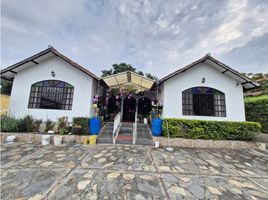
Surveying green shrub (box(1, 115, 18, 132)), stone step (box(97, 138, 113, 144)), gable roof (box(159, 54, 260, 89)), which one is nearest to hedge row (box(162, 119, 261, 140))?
gable roof (box(159, 54, 260, 89))

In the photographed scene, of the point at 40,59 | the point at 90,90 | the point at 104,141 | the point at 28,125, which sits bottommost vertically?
the point at 104,141

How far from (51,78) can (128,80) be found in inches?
217

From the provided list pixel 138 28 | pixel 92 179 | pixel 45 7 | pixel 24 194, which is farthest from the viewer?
pixel 138 28

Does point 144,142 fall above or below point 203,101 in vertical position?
below

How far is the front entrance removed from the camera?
11.9 m

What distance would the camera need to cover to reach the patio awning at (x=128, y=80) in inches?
283

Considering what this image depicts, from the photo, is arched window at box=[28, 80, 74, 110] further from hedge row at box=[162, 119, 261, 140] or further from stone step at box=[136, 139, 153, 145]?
hedge row at box=[162, 119, 261, 140]

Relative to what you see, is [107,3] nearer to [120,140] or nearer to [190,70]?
[190,70]

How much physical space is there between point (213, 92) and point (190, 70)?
229 centimetres

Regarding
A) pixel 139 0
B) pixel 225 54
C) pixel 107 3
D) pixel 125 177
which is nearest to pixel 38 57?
pixel 107 3

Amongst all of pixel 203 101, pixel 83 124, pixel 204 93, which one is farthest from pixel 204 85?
pixel 83 124

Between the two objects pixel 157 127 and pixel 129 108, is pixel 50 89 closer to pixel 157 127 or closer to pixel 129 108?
pixel 129 108

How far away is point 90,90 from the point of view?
8328 mm

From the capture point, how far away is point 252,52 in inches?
468
